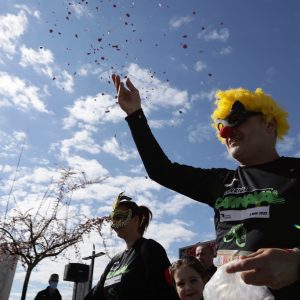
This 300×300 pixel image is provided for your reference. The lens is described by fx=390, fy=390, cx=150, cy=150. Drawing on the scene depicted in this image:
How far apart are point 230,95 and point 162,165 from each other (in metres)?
0.63

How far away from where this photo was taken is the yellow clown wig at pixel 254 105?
2264mm

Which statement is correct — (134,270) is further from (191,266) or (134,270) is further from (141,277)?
(191,266)

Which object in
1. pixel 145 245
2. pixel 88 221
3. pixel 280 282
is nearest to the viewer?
pixel 280 282

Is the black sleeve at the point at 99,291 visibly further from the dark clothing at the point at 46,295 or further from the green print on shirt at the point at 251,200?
the dark clothing at the point at 46,295

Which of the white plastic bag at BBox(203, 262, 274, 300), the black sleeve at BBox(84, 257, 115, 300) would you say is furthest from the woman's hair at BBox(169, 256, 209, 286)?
the white plastic bag at BBox(203, 262, 274, 300)

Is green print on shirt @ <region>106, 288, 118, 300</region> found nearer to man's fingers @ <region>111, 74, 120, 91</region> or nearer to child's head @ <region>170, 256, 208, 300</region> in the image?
child's head @ <region>170, 256, 208, 300</region>

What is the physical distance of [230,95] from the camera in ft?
7.84

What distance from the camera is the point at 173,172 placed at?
2.18 meters

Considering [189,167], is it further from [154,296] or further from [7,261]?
[7,261]

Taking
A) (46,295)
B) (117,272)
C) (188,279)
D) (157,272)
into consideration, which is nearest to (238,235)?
(157,272)

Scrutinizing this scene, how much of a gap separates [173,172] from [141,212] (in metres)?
2.30

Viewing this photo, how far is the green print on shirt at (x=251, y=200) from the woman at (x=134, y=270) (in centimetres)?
179

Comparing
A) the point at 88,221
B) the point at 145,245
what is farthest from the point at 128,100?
the point at 88,221

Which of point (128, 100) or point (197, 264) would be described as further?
point (197, 264)
